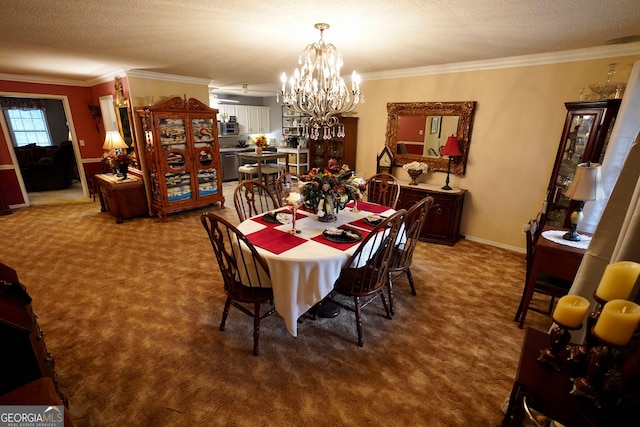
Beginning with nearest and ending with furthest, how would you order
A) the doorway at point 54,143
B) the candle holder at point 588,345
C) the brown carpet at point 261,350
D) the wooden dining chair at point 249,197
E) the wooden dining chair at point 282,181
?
the candle holder at point 588,345
the brown carpet at point 261,350
the wooden dining chair at point 249,197
the wooden dining chair at point 282,181
the doorway at point 54,143

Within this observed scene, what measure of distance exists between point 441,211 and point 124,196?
4.84m

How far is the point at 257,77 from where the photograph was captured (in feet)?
16.9

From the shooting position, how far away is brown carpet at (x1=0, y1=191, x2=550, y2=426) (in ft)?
5.41

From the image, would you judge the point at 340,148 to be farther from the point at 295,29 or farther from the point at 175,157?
the point at 175,157

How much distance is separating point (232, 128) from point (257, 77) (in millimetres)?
3479

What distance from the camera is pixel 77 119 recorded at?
18.9 ft

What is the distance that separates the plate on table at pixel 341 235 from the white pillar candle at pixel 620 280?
1.37 metres

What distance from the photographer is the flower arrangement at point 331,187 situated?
2.36 metres

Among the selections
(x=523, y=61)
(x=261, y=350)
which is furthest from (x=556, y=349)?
(x=523, y=61)

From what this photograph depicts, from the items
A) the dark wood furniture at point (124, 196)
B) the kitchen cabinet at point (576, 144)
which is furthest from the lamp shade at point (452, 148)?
the dark wood furniture at point (124, 196)

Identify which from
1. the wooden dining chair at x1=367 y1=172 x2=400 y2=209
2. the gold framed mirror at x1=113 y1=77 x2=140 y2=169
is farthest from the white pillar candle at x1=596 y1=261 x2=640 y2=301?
the gold framed mirror at x1=113 y1=77 x2=140 y2=169

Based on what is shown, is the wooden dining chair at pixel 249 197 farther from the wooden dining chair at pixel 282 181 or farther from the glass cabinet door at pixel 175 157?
the glass cabinet door at pixel 175 157

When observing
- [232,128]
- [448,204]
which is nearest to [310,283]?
[448,204]

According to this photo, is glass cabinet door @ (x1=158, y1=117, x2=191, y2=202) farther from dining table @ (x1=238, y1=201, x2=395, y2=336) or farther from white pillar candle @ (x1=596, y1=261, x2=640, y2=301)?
white pillar candle @ (x1=596, y1=261, x2=640, y2=301)
